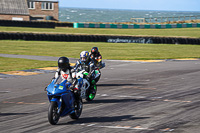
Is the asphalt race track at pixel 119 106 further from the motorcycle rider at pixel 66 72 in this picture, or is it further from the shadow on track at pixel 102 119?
the motorcycle rider at pixel 66 72

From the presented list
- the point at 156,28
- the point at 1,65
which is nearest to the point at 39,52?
the point at 1,65

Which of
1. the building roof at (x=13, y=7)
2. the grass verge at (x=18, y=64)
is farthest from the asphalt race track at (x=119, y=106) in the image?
the building roof at (x=13, y=7)

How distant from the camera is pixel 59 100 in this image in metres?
8.96

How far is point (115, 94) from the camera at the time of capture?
541 inches

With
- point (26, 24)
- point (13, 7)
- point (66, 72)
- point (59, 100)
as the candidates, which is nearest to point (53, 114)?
point (59, 100)

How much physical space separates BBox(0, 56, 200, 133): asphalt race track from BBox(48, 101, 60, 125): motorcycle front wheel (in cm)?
15

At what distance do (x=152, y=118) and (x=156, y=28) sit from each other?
55.3 meters

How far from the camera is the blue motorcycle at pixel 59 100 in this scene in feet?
28.8

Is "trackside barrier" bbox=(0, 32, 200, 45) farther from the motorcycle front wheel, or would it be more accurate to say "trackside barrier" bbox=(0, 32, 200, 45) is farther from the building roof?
the motorcycle front wheel

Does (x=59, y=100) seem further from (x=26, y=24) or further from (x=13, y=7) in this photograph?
(x=13, y=7)

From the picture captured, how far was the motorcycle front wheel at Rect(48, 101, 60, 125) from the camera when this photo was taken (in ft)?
28.5

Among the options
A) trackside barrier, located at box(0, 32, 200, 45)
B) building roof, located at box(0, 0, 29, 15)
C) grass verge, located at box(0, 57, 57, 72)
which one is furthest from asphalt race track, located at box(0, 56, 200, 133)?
building roof, located at box(0, 0, 29, 15)

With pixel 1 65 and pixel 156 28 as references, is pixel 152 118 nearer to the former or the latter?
pixel 1 65

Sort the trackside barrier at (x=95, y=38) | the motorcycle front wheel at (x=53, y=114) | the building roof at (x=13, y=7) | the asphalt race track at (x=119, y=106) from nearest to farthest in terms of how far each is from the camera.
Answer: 1. the motorcycle front wheel at (x=53, y=114)
2. the asphalt race track at (x=119, y=106)
3. the trackside barrier at (x=95, y=38)
4. the building roof at (x=13, y=7)
